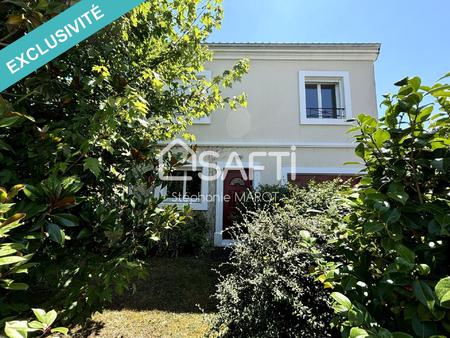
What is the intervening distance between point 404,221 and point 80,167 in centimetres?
189

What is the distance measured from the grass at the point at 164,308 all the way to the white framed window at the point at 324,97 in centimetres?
621

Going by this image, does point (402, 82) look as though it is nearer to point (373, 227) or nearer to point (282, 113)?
point (373, 227)

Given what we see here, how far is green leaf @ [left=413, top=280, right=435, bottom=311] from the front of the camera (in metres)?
0.98

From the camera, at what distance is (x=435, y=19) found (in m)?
5.80

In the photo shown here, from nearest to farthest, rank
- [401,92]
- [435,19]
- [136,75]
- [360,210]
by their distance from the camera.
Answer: [401,92] < [360,210] < [136,75] < [435,19]

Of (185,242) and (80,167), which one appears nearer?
(80,167)

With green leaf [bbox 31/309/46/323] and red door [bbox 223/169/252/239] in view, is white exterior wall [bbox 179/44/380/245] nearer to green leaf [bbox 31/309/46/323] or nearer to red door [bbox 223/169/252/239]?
red door [bbox 223/169/252/239]

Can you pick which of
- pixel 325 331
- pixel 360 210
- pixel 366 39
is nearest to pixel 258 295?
pixel 325 331

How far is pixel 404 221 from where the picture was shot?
47.5 inches

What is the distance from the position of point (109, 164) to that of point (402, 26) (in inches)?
292

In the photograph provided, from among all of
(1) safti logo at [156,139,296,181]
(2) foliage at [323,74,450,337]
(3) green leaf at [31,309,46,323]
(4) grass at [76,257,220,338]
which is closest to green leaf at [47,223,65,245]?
(3) green leaf at [31,309,46,323]

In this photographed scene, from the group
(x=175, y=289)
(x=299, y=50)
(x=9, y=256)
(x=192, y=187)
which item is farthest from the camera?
(x=299, y=50)

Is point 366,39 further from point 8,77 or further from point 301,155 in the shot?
point 8,77

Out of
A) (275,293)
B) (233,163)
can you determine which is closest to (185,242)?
(233,163)
